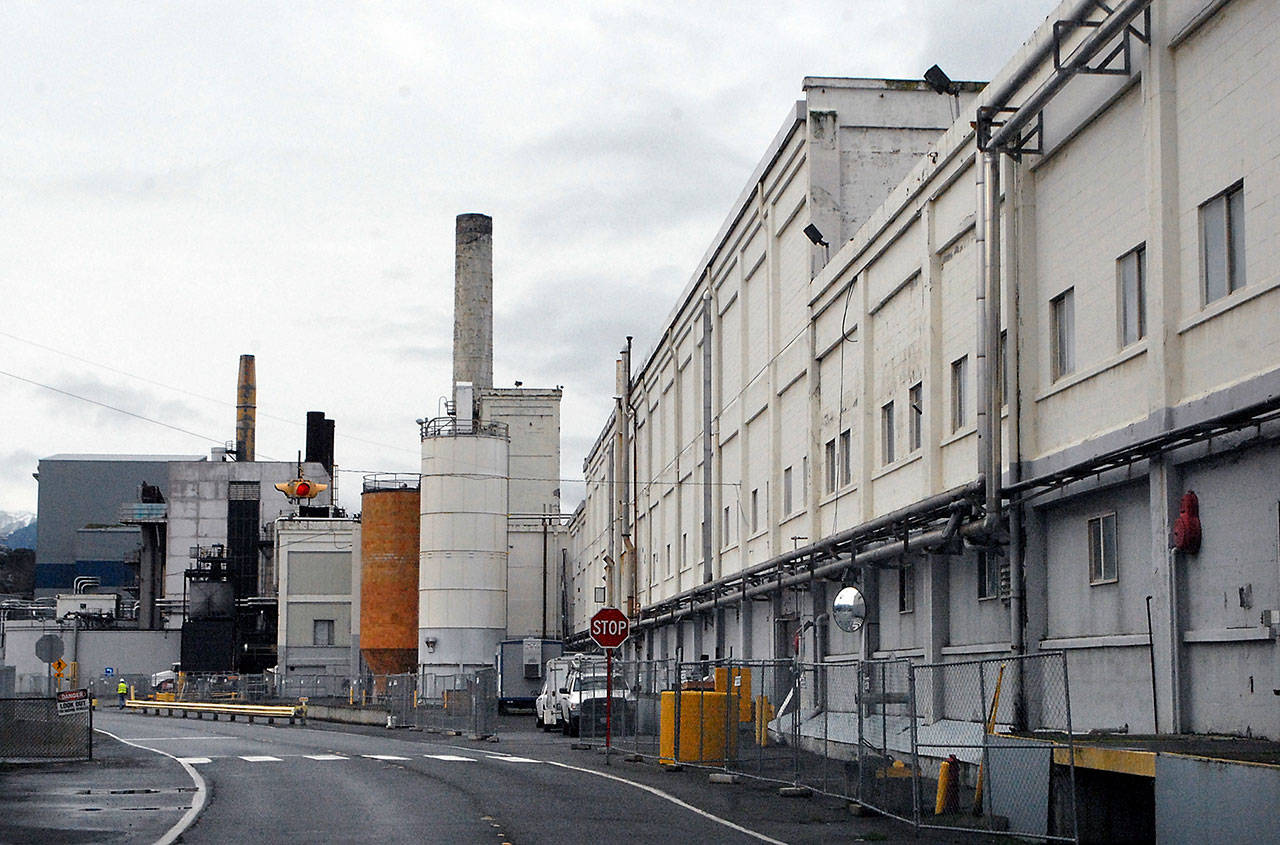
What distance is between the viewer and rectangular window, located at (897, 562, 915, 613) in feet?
86.5

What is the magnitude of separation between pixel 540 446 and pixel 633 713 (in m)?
61.0

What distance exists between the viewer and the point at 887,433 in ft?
91.4

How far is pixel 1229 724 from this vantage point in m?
15.0

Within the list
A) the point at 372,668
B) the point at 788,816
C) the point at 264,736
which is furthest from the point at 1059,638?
the point at 372,668

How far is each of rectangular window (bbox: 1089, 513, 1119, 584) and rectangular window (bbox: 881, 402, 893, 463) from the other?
8937mm

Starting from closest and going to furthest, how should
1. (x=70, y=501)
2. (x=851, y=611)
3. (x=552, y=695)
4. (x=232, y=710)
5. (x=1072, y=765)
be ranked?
(x=1072, y=765)
(x=851, y=611)
(x=552, y=695)
(x=232, y=710)
(x=70, y=501)

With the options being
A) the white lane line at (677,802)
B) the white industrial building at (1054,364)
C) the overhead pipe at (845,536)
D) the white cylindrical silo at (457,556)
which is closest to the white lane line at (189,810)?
the white lane line at (677,802)

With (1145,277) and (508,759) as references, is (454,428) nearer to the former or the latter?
(508,759)

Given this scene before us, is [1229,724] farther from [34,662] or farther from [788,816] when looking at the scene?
[34,662]

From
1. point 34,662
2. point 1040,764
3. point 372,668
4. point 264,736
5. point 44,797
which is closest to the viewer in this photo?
point 1040,764

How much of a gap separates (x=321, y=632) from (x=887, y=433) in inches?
2752

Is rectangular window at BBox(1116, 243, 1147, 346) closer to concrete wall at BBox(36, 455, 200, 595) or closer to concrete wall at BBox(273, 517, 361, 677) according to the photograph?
concrete wall at BBox(273, 517, 361, 677)

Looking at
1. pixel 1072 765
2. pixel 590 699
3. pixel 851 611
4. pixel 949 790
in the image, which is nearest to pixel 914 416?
pixel 851 611

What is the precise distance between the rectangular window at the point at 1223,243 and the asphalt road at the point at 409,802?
6585 millimetres
